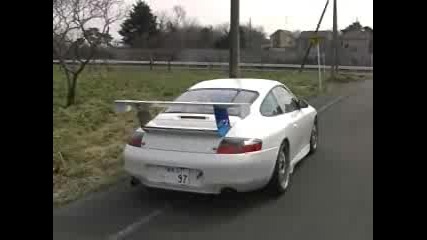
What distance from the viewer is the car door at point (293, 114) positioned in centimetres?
631

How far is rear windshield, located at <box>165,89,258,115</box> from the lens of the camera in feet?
18.9

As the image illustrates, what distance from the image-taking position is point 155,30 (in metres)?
66.2

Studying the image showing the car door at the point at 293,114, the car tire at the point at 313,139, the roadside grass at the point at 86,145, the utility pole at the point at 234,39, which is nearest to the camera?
the roadside grass at the point at 86,145

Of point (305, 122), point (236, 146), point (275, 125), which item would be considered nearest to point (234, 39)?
point (305, 122)

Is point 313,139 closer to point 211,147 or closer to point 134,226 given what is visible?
point 211,147

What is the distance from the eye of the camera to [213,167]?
4934 mm

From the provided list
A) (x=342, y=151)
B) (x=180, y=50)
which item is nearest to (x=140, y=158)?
(x=342, y=151)

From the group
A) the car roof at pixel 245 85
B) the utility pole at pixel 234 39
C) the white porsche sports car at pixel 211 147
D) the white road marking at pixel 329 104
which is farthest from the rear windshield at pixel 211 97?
the white road marking at pixel 329 104

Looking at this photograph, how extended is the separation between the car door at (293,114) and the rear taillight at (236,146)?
1.09m

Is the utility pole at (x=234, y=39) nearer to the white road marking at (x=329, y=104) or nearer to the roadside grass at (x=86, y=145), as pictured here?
the roadside grass at (x=86, y=145)

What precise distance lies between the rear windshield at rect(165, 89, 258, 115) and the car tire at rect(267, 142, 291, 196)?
27.8 inches

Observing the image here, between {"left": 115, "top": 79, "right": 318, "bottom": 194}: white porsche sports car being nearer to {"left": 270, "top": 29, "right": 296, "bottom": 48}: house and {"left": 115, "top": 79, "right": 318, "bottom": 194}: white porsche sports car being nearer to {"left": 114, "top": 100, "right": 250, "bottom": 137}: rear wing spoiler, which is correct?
{"left": 114, "top": 100, "right": 250, "bottom": 137}: rear wing spoiler
